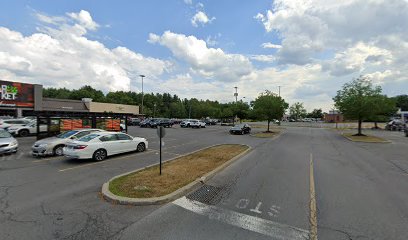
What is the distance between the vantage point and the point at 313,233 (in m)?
4.75

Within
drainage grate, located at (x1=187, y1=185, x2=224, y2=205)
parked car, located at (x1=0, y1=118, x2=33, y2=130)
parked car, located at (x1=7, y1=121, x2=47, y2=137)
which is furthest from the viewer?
parked car, located at (x1=0, y1=118, x2=33, y2=130)

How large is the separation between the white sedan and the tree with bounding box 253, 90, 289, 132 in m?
23.7

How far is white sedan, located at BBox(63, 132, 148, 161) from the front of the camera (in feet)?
37.8

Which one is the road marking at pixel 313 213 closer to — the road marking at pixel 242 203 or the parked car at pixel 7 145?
the road marking at pixel 242 203

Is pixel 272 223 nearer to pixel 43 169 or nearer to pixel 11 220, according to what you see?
pixel 11 220

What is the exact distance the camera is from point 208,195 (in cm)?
703

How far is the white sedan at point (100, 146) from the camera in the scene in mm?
11535

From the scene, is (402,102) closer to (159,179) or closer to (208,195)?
(208,195)

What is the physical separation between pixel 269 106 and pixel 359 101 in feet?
35.7

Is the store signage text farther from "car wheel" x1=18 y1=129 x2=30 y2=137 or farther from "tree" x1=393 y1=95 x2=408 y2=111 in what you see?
"tree" x1=393 y1=95 x2=408 y2=111

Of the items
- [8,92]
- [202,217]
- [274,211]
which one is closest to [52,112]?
[202,217]

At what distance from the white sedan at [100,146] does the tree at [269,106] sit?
2373cm

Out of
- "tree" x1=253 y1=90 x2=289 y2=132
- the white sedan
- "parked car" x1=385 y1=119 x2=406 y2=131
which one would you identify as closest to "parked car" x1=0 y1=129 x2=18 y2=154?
the white sedan

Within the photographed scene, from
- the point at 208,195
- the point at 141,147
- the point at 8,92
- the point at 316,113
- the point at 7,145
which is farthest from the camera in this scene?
the point at 316,113
